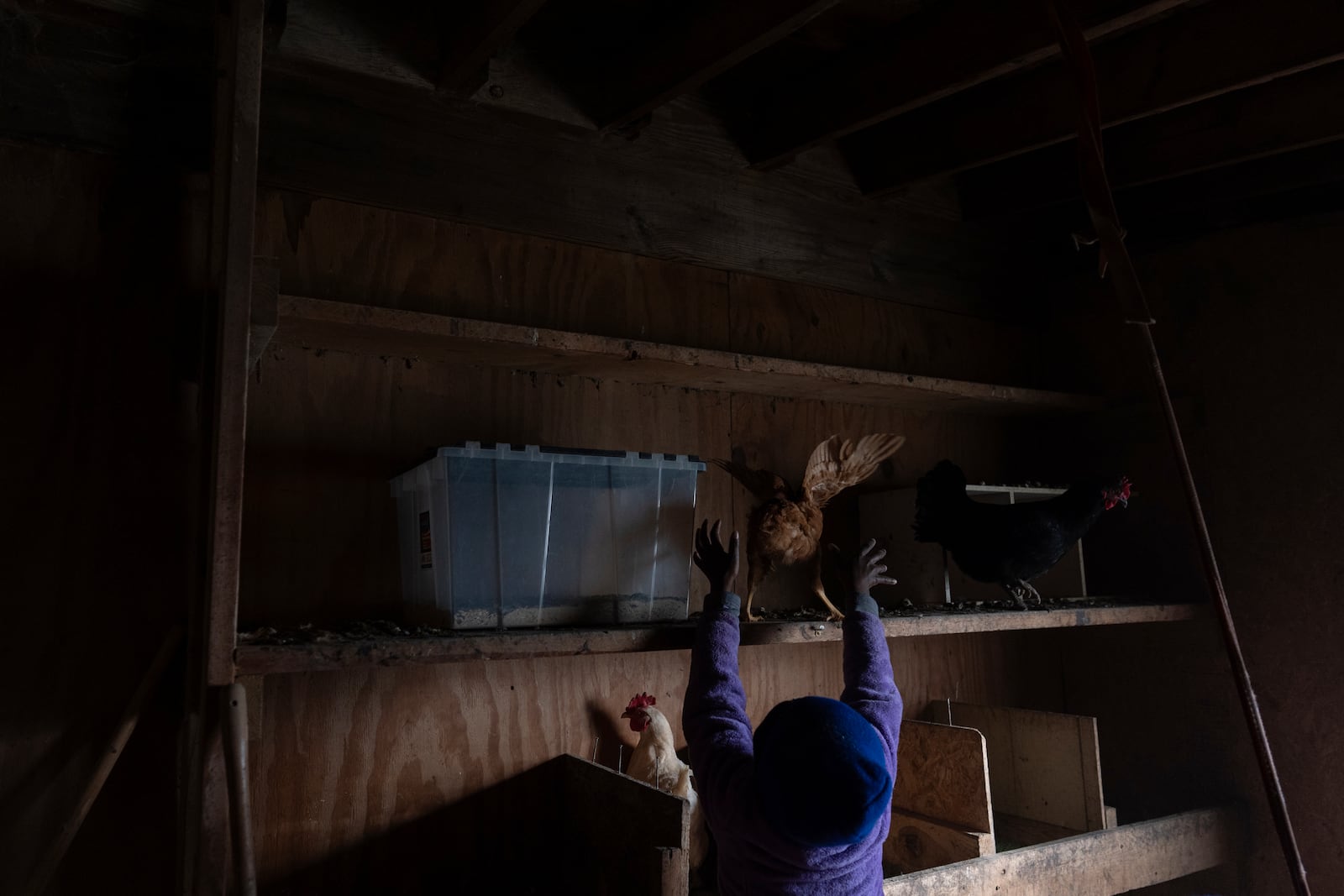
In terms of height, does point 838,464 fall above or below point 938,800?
above

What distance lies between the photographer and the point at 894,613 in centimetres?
183

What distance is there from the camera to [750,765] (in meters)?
1.29

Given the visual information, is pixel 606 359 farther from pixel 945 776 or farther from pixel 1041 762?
pixel 1041 762

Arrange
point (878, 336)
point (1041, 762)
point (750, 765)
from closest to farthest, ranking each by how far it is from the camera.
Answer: point (750, 765) < point (1041, 762) < point (878, 336)

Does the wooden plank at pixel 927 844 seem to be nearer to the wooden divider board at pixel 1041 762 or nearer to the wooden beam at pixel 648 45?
the wooden divider board at pixel 1041 762

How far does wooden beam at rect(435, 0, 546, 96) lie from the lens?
1437 mm

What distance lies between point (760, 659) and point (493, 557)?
83cm

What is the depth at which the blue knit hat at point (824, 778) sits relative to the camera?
1.10m

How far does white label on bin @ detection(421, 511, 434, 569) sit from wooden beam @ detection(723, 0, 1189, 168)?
1.13m

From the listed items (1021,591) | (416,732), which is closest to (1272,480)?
(1021,591)

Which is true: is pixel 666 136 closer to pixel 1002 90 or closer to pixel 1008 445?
pixel 1002 90

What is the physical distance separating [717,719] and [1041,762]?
1.12 m

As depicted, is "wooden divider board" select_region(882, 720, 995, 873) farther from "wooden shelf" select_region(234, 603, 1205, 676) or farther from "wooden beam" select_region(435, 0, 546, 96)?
"wooden beam" select_region(435, 0, 546, 96)

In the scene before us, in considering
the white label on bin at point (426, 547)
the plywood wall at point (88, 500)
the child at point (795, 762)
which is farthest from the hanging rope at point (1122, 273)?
the plywood wall at point (88, 500)
